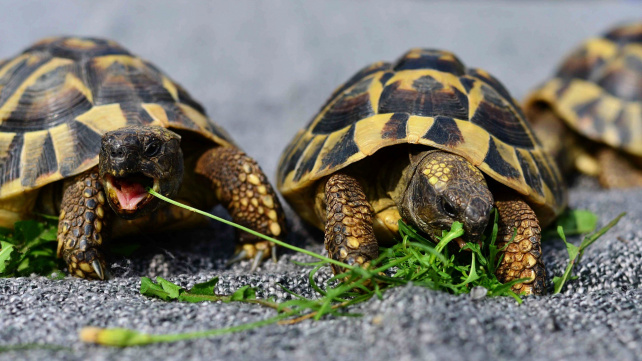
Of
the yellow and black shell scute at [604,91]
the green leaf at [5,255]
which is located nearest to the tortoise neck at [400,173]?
the green leaf at [5,255]

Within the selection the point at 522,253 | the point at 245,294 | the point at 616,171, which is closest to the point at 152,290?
the point at 245,294

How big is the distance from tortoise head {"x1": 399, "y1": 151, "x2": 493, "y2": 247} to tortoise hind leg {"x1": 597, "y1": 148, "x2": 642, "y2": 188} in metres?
3.07

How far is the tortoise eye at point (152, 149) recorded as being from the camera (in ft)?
7.23

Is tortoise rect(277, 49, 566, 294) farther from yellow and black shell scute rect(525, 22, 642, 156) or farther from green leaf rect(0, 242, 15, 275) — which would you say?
yellow and black shell scute rect(525, 22, 642, 156)

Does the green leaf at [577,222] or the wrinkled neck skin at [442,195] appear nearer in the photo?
the wrinkled neck skin at [442,195]

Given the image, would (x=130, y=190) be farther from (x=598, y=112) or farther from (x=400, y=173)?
(x=598, y=112)

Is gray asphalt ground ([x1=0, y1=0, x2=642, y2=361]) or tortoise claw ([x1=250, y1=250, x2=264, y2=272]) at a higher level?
gray asphalt ground ([x1=0, y1=0, x2=642, y2=361])

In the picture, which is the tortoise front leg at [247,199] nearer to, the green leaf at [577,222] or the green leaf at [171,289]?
the green leaf at [171,289]

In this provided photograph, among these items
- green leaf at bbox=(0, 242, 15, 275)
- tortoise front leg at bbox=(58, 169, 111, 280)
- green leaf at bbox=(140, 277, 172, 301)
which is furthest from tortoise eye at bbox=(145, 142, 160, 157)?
green leaf at bbox=(0, 242, 15, 275)

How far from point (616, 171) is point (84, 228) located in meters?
4.30

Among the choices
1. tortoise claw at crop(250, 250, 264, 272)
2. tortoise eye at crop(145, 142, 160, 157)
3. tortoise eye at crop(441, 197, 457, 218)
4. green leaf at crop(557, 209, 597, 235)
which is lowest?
green leaf at crop(557, 209, 597, 235)

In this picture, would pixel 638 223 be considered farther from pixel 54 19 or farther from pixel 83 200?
pixel 54 19

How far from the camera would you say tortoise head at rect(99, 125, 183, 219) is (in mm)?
2104

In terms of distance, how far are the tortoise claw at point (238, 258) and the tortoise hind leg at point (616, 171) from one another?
3.40 m
